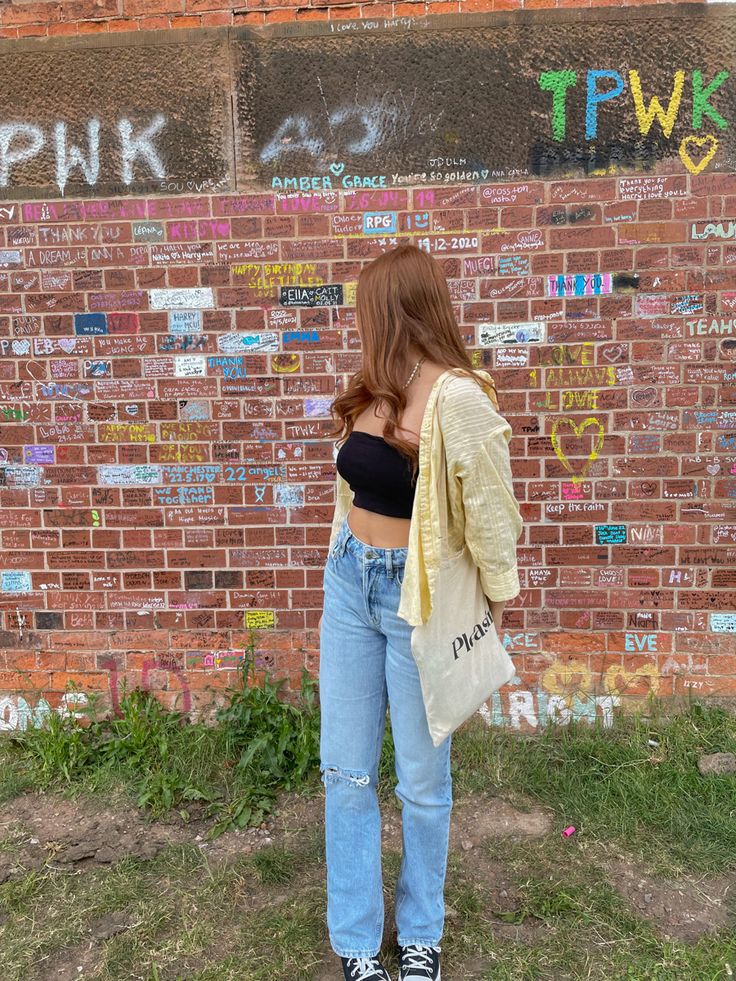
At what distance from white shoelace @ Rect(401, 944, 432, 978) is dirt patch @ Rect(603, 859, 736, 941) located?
789 millimetres

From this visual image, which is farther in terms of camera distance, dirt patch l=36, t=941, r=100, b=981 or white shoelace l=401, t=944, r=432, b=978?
dirt patch l=36, t=941, r=100, b=981

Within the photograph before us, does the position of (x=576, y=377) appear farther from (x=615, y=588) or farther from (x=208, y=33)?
(x=208, y=33)

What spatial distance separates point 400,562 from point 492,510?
0.30m

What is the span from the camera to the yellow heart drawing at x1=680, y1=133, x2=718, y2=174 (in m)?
3.26

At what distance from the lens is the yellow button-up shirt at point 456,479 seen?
203cm

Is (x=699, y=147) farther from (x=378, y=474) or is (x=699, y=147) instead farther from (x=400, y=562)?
(x=400, y=562)

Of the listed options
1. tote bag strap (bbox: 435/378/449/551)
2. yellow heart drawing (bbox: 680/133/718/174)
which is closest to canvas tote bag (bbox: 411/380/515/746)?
tote bag strap (bbox: 435/378/449/551)

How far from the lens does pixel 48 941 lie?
2.57m

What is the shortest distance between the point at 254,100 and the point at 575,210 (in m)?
1.44

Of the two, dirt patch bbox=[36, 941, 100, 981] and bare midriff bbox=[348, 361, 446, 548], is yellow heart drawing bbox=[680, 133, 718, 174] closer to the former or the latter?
bare midriff bbox=[348, 361, 446, 548]

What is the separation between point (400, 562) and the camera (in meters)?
2.17

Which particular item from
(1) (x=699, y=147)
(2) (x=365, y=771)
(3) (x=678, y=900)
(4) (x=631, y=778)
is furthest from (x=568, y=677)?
(1) (x=699, y=147)

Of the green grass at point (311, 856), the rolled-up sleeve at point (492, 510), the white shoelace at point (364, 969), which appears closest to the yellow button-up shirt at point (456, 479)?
the rolled-up sleeve at point (492, 510)

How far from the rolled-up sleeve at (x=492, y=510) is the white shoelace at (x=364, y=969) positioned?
1.15m
